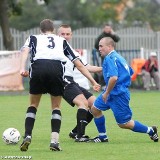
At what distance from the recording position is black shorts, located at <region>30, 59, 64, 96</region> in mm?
11672

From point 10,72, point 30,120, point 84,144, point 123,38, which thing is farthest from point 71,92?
point 123,38

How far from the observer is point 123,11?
9219 centimetres

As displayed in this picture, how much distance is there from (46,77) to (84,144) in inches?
63.1

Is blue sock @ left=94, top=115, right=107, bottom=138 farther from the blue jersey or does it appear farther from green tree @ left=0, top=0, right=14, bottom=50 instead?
green tree @ left=0, top=0, right=14, bottom=50

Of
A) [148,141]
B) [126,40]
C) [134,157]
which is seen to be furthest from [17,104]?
[126,40]

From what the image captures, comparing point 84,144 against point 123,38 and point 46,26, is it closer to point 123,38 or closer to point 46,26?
point 46,26

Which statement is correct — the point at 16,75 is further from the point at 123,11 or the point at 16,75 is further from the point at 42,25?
the point at 123,11

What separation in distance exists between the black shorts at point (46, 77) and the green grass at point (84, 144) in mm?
881

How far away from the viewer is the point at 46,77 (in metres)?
11.7

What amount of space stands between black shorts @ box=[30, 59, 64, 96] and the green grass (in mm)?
881

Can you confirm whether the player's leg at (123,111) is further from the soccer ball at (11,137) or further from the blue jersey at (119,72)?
the soccer ball at (11,137)

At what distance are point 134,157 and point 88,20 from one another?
6281 centimetres

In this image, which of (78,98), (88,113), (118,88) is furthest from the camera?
(88,113)

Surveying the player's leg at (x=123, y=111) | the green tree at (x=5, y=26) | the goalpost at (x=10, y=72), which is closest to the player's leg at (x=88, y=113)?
the player's leg at (x=123, y=111)
